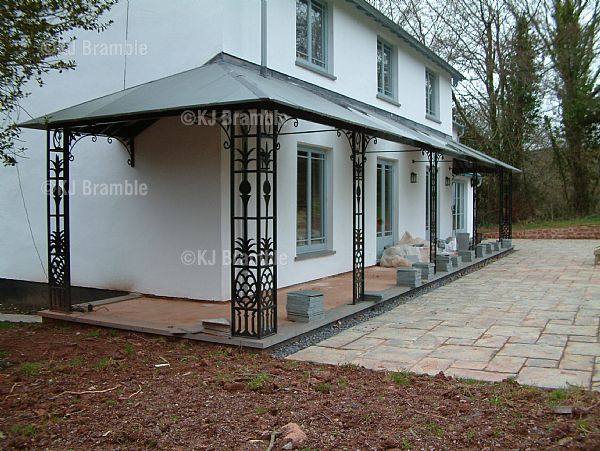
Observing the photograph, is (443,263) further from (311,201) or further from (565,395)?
(565,395)

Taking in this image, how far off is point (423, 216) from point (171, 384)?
11.0 meters

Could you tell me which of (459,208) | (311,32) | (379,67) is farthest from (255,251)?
(459,208)

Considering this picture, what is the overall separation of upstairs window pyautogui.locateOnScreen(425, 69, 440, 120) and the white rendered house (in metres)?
4.73

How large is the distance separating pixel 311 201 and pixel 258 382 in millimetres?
5424

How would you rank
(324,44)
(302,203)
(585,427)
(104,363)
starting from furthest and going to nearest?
(324,44), (302,203), (104,363), (585,427)

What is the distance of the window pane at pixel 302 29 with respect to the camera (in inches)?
370

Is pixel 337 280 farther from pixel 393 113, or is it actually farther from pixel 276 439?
pixel 276 439

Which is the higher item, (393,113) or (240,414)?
(393,113)

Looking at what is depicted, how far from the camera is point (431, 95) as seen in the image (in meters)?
16.1

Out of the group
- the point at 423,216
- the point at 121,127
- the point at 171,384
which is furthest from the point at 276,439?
the point at 423,216

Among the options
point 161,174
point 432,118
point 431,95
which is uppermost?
point 431,95

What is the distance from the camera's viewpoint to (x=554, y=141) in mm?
24750

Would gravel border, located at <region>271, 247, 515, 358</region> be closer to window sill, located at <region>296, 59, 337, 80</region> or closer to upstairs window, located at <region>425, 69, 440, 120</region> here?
window sill, located at <region>296, 59, 337, 80</region>

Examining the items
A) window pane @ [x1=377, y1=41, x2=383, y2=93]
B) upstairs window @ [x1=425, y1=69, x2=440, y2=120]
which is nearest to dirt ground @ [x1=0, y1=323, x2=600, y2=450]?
window pane @ [x1=377, y1=41, x2=383, y2=93]
